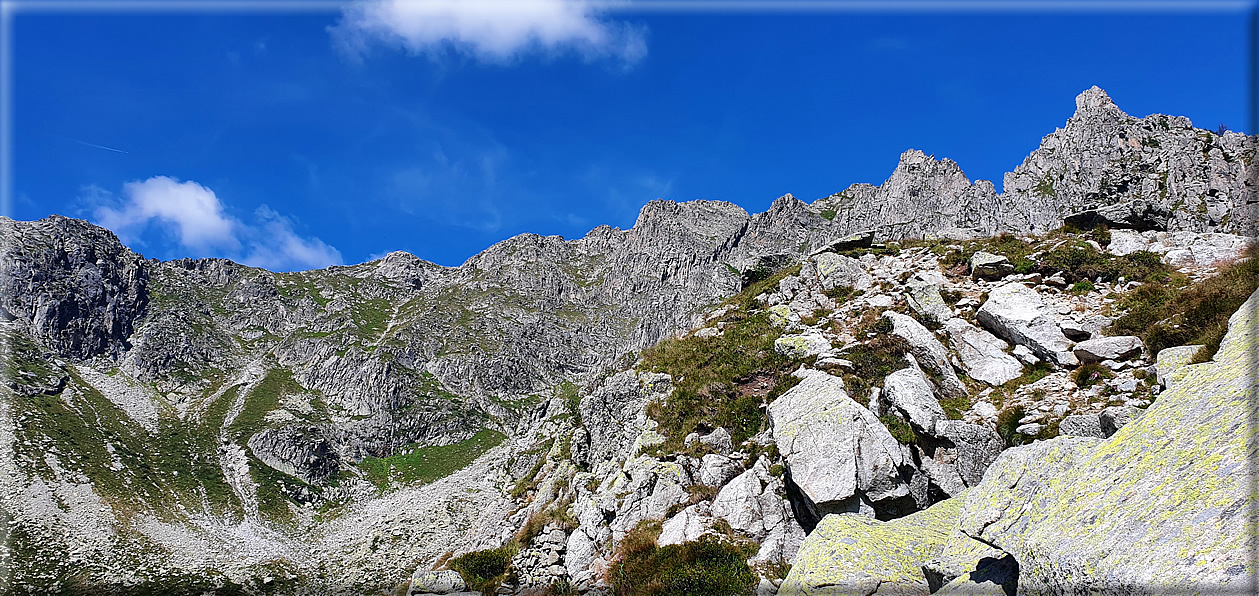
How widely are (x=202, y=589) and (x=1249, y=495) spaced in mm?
107929

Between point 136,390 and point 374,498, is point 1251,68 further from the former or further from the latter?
point 136,390

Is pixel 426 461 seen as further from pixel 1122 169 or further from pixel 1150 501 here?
pixel 1122 169

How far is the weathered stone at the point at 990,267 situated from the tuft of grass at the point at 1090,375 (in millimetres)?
9058

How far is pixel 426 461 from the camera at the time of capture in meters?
153

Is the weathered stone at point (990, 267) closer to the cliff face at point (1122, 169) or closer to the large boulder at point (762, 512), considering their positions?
the large boulder at point (762, 512)

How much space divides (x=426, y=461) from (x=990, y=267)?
154737mm

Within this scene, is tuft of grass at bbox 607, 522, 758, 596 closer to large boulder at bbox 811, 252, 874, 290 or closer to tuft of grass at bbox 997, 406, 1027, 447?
tuft of grass at bbox 997, 406, 1027, 447

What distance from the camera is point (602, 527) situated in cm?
1908

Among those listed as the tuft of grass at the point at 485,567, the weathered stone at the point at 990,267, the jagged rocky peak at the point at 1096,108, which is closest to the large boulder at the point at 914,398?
the weathered stone at the point at 990,267

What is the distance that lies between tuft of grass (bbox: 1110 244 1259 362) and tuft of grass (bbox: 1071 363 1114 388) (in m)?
1.35

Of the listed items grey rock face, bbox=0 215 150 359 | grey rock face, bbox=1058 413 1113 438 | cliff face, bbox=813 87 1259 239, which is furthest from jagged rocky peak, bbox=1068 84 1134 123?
grey rock face, bbox=0 215 150 359

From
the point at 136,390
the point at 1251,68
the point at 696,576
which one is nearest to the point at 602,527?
the point at 696,576

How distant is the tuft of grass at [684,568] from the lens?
1356cm

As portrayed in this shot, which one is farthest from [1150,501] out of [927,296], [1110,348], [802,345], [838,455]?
[927,296]
